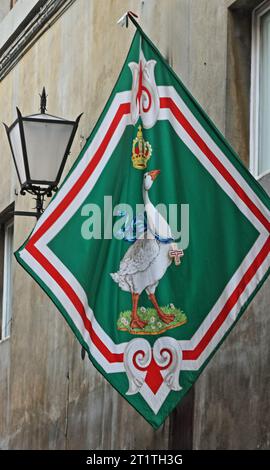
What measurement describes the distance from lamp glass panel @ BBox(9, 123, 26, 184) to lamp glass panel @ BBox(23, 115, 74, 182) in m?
0.07

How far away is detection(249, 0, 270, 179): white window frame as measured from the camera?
12.2 m

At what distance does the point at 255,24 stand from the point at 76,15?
Answer: 4598 mm

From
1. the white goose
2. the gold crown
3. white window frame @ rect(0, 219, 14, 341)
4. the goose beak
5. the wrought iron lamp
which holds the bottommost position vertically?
the white goose

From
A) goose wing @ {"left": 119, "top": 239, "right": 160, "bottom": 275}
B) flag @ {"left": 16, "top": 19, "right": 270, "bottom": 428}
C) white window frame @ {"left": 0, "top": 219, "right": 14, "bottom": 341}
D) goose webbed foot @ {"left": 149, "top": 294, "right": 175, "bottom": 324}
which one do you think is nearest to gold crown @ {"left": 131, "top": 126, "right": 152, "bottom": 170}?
flag @ {"left": 16, "top": 19, "right": 270, "bottom": 428}

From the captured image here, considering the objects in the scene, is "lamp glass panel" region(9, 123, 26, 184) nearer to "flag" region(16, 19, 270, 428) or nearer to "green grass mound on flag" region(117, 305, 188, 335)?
"flag" region(16, 19, 270, 428)

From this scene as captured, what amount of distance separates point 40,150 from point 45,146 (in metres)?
0.07

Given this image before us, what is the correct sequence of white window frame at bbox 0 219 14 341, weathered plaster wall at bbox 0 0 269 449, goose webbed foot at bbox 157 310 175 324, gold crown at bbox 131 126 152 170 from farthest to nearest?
white window frame at bbox 0 219 14 341 < weathered plaster wall at bbox 0 0 269 449 < gold crown at bbox 131 126 152 170 < goose webbed foot at bbox 157 310 175 324

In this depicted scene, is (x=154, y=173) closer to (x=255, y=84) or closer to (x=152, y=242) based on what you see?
(x=152, y=242)

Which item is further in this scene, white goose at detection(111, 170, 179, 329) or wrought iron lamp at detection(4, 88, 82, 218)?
wrought iron lamp at detection(4, 88, 82, 218)

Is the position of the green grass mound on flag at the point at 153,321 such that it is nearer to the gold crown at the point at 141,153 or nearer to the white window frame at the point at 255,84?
the gold crown at the point at 141,153

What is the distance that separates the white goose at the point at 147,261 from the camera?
9.91 m

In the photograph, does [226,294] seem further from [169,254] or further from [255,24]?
[255,24]

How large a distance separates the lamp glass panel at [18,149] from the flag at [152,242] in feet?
8.01

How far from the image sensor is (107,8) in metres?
15.6
